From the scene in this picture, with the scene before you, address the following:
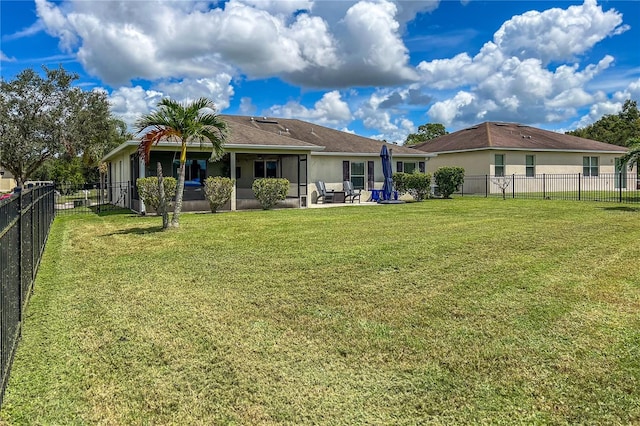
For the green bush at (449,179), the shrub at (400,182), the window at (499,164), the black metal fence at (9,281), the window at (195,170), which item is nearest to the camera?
the black metal fence at (9,281)

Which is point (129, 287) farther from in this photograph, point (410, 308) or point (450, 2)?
point (450, 2)

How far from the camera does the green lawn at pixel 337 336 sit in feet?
10.1

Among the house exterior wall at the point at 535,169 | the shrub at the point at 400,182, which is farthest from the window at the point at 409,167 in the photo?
the house exterior wall at the point at 535,169

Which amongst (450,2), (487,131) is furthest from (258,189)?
(487,131)

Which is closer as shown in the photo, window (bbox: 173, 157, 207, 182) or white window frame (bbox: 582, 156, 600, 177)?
window (bbox: 173, 157, 207, 182)

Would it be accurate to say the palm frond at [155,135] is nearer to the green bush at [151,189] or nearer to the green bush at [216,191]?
the green bush at [151,189]

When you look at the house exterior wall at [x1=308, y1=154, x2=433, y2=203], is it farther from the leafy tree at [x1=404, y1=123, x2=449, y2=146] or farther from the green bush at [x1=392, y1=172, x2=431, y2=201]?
the leafy tree at [x1=404, y1=123, x2=449, y2=146]

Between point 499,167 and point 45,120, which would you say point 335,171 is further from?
point 45,120

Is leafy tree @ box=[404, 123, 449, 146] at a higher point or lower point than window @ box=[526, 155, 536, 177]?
higher

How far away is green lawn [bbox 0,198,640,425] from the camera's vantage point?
3074mm

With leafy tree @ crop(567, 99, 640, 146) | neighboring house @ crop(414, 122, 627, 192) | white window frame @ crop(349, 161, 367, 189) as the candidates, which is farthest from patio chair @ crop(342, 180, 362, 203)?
leafy tree @ crop(567, 99, 640, 146)

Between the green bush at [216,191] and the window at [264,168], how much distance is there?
629 centimetres

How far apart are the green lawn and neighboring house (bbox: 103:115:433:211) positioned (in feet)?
31.9

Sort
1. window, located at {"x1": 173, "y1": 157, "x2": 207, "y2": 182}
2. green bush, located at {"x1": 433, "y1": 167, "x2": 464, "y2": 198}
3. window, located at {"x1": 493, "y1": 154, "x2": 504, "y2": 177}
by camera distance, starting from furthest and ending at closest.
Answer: window, located at {"x1": 493, "y1": 154, "x2": 504, "y2": 177}
green bush, located at {"x1": 433, "y1": 167, "x2": 464, "y2": 198}
window, located at {"x1": 173, "y1": 157, "x2": 207, "y2": 182}
